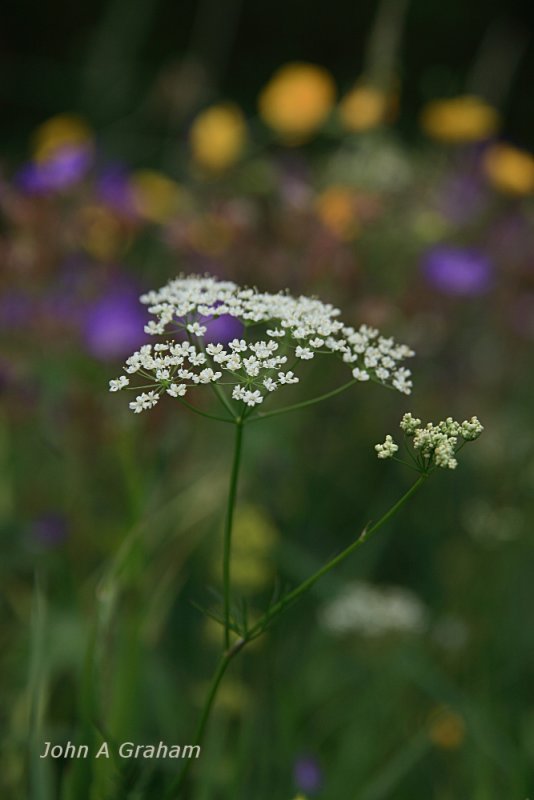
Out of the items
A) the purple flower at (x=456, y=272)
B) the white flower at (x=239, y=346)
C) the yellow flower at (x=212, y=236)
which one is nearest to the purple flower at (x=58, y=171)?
the yellow flower at (x=212, y=236)

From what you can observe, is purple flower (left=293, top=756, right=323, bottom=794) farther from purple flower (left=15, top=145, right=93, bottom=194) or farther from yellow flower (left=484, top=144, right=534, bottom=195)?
yellow flower (left=484, top=144, right=534, bottom=195)

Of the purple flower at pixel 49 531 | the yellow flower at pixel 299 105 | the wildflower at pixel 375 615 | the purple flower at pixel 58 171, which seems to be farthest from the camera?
the yellow flower at pixel 299 105

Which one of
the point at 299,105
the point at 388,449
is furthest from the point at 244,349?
the point at 299,105

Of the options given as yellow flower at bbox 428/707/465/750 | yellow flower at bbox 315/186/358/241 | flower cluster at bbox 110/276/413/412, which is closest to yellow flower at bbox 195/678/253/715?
yellow flower at bbox 428/707/465/750

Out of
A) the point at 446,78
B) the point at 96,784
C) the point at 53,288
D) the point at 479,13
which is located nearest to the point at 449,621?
the point at 96,784

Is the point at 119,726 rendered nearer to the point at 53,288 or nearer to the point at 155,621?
the point at 155,621

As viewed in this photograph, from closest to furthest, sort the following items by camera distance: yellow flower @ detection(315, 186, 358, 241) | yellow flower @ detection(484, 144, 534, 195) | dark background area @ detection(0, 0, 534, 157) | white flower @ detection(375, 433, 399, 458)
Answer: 1. white flower @ detection(375, 433, 399, 458)
2. yellow flower @ detection(315, 186, 358, 241)
3. yellow flower @ detection(484, 144, 534, 195)
4. dark background area @ detection(0, 0, 534, 157)

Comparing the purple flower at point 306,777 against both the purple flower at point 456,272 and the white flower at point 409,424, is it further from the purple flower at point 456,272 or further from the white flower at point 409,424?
the purple flower at point 456,272
